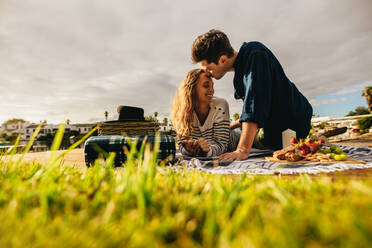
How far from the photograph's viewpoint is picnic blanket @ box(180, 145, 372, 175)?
164 cm

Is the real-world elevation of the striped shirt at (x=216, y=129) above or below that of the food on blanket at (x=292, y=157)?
above

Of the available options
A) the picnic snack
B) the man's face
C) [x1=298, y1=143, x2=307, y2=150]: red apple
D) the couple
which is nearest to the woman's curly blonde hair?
the couple

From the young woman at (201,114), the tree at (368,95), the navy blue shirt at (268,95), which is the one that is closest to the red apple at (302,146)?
the navy blue shirt at (268,95)

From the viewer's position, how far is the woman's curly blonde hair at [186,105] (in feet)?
10.9

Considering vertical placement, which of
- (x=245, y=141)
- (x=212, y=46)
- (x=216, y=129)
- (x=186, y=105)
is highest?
(x=212, y=46)

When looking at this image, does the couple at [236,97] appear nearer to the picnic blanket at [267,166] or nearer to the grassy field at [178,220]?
the picnic blanket at [267,166]

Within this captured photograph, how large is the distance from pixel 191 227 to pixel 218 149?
273 cm

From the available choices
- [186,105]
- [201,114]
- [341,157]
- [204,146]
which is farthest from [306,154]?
[186,105]

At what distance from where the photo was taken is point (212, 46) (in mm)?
3215

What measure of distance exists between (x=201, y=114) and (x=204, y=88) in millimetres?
527

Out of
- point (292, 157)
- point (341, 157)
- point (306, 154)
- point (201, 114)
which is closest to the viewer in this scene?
point (341, 157)

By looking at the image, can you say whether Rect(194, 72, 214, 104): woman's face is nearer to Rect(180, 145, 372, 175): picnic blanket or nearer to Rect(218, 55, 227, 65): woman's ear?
Rect(218, 55, 227, 65): woman's ear

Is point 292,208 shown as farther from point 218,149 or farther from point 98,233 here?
point 218,149

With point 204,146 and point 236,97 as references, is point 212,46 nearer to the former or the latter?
point 236,97
